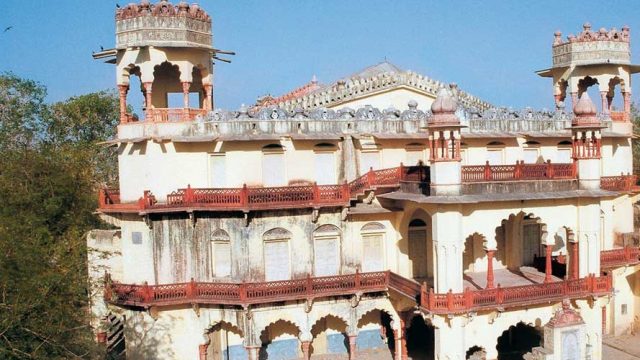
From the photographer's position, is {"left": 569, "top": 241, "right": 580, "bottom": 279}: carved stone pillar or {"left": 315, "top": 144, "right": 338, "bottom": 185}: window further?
{"left": 315, "top": 144, "right": 338, "bottom": 185}: window

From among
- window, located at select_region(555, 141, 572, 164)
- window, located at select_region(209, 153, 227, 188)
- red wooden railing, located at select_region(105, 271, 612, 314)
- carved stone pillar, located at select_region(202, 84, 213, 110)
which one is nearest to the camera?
red wooden railing, located at select_region(105, 271, 612, 314)

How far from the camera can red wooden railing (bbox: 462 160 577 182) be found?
76.2 ft

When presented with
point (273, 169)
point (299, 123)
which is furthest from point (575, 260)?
point (273, 169)

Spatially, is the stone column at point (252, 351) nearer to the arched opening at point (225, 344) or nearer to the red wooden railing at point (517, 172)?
the arched opening at point (225, 344)

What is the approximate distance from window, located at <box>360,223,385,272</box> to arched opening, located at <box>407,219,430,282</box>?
1248 millimetres

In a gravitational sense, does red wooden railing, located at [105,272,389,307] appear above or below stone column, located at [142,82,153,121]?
below

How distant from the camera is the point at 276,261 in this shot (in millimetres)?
26469

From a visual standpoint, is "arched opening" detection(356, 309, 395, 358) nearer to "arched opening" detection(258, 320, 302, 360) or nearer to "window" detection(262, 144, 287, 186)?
"arched opening" detection(258, 320, 302, 360)

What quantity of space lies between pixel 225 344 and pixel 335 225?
6883 millimetres

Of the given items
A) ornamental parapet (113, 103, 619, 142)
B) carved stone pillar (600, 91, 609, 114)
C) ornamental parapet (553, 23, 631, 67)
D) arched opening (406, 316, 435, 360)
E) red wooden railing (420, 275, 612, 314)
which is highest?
ornamental parapet (553, 23, 631, 67)

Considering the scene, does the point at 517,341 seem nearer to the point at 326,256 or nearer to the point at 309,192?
the point at 326,256

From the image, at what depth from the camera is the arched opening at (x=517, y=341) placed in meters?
29.3

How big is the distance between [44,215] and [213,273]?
1275 centimetres

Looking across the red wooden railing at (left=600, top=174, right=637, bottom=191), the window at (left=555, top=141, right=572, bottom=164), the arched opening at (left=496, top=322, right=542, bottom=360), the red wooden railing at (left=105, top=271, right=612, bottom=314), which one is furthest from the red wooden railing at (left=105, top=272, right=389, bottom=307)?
the red wooden railing at (left=600, top=174, right=637, bottom=191)
